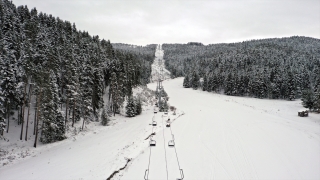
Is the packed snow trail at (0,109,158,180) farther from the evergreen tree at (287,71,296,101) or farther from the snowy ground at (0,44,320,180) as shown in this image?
the evergreen tree at (287,71,296,101)

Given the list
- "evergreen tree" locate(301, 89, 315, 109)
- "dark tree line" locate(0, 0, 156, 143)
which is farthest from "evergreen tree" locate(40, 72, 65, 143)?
"evergreen tree" locate(301, 89, 315, 109)

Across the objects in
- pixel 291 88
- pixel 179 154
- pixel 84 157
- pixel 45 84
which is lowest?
pixel 84 157

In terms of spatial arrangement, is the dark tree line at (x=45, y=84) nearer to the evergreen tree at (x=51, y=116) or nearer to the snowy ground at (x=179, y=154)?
the evergreen tree at (x=51, y=116)

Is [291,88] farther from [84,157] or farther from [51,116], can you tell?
[51,116]

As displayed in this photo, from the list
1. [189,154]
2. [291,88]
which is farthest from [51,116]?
[291,88]

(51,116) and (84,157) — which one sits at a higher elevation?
(51,116)

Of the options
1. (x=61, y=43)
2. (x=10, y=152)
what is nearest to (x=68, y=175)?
(x=10, y=152)

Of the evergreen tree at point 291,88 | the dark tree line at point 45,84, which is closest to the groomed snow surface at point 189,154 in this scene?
the dark tree line at point 45,84

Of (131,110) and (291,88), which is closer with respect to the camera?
(131,110)

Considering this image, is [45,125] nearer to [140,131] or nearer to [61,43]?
[140,131]

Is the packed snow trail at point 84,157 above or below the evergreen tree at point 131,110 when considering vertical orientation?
below

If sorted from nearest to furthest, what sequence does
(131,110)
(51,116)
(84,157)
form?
(84,157) → (51,116) → (131,110)

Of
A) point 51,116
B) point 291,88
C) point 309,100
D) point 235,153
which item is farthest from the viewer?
point 291,88
